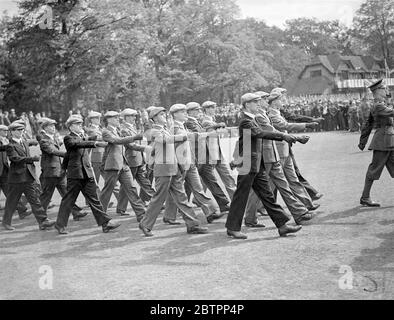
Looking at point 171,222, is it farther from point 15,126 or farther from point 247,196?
point 15,126

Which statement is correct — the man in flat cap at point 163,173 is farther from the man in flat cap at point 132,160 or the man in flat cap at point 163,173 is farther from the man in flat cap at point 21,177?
the man in flat cap at point 21,177

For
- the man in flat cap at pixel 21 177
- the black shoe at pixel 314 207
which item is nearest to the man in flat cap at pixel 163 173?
the black shoe at pixel 314 207

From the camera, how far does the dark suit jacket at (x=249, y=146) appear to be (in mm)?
7031

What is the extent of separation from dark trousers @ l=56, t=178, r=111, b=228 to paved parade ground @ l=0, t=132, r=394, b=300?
0.26m

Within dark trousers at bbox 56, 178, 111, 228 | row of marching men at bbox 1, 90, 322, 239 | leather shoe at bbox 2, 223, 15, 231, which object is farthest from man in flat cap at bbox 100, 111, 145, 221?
leather shoe at bbox 2, 223, 15, 231

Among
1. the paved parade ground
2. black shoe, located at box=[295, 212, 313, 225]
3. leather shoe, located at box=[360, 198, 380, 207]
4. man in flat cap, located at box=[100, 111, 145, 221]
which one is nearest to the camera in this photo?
the paved parade ground

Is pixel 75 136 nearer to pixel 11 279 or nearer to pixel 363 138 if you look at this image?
pixel 11 279

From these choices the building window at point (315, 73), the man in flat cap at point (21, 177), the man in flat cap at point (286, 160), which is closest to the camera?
the man in flat cap at point (286, 160)

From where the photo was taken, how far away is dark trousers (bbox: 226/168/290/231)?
7102mm

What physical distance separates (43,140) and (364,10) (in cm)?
3784

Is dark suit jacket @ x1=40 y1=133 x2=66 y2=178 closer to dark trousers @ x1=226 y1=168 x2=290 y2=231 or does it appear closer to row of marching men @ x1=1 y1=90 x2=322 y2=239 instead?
row of marching men @ x1=1 y1=90 x2=322 y2=239

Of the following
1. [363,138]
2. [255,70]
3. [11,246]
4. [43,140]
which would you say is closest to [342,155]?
[363,138]

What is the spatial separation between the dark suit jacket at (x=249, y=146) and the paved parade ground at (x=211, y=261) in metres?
0.96

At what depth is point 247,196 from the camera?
23.7ft
